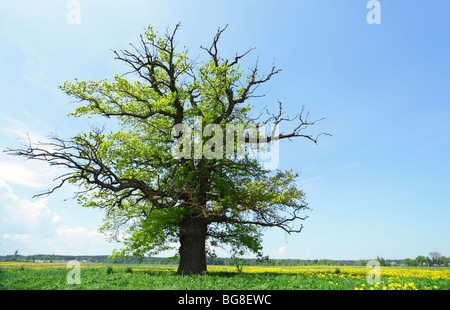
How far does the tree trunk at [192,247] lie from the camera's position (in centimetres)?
1797

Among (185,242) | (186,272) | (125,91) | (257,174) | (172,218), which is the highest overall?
(125,91)

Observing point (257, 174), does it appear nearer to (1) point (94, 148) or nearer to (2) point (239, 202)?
(2) point (239, 202)

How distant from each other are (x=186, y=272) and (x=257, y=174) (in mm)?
7480

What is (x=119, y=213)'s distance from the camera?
2203 centimetres

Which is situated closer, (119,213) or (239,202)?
(239,202)

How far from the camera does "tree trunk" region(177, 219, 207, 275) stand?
18.0 metres

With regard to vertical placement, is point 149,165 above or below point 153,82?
below

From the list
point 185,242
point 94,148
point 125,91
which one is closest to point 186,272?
point 185,242

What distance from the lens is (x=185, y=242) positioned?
1858 cm

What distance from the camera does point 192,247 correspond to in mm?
18344
